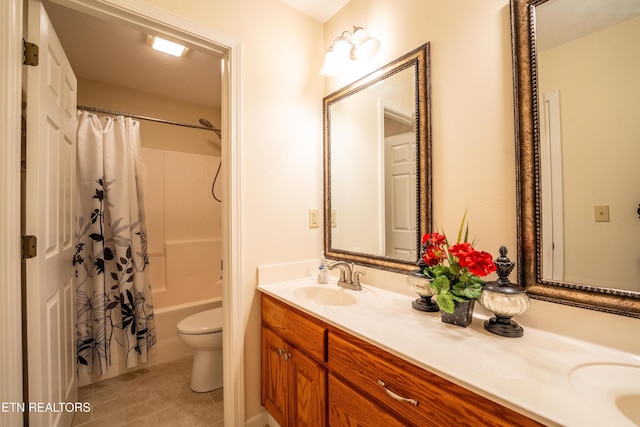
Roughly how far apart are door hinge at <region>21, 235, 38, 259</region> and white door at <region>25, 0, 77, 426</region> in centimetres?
2

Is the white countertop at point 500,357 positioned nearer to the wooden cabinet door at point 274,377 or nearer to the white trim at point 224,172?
the wooden cabinet door at point 274,377

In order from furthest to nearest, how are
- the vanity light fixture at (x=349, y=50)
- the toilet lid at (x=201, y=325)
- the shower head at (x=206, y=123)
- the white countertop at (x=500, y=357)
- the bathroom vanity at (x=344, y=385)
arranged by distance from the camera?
the shower head at (x=206, y=123)
the toilet lid at (x=201, y=325)
the vanity light fixture at (x=349, y=50)
the bathroom vanity at (x=344, y=385)
the white countertop at (x=500, y=357)

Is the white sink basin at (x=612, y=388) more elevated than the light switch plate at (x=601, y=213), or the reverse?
the light switch plate at (x=601, y=213)

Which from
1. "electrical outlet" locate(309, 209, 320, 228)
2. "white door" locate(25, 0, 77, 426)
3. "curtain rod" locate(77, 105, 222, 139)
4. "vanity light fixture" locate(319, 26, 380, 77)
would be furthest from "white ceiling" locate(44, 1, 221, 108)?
"electrical outlet" locate(309, 209, 320, 228)

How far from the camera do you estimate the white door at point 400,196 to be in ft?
4.35

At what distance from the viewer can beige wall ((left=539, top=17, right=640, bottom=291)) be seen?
2.55 feet

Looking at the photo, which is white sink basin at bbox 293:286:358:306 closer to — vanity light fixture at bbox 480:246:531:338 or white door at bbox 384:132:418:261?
white door at bbox 384:132:418:261

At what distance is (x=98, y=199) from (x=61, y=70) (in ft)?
3.06

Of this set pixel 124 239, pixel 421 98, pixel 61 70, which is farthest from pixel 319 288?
pixel 61 70

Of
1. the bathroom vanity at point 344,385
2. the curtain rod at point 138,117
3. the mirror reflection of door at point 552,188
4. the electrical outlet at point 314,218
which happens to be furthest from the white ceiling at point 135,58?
the bathroom vanity at point 344,385

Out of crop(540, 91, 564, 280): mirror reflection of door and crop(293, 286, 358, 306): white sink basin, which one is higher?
crop(540, 91, 564, 280): mirror reflection of door

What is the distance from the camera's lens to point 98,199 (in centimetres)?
199

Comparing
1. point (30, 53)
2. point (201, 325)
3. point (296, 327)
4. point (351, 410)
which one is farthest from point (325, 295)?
point (30, 53)

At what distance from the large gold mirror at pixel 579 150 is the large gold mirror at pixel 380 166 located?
0.39 m
